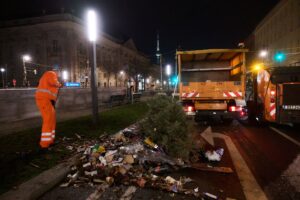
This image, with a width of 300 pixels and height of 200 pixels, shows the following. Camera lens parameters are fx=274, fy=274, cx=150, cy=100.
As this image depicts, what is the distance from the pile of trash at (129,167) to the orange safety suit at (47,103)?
675 millimetres

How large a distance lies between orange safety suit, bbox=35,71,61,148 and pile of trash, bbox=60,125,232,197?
26.6 inches

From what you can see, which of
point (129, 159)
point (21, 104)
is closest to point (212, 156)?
point (129, 159)

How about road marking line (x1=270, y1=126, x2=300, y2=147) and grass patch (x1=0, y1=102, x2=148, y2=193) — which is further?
road marking line (x1=270, y1=126, x2=300, y2=147)

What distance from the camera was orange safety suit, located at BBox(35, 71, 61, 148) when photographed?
6.00 meters

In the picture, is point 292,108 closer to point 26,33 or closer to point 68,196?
point 68,196

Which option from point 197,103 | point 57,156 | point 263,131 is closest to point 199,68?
point 197,103

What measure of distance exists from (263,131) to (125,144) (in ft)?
18.1

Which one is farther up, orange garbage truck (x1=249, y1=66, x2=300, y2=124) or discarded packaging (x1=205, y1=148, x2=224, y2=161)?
orange garbage truck (x1=249, y1=66, x2=300, y2=124)

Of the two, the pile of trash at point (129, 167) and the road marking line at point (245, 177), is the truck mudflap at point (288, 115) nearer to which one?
the road marking line at point (245, 177)

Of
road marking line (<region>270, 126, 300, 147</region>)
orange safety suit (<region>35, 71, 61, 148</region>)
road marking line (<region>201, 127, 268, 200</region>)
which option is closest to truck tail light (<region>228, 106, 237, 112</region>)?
road marking line (<region>270, 126, 300, 147</region>)

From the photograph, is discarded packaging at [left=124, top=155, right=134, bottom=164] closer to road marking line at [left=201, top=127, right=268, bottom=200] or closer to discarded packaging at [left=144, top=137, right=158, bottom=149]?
discarded packaging at [left=144, top=137, right=158, bottom=149]

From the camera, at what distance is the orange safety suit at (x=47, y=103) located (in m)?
6.00

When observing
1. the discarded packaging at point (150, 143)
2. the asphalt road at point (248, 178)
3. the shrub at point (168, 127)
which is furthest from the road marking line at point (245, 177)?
the discarded packaging at point (150, 143)

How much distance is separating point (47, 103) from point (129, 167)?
2.58 metres
